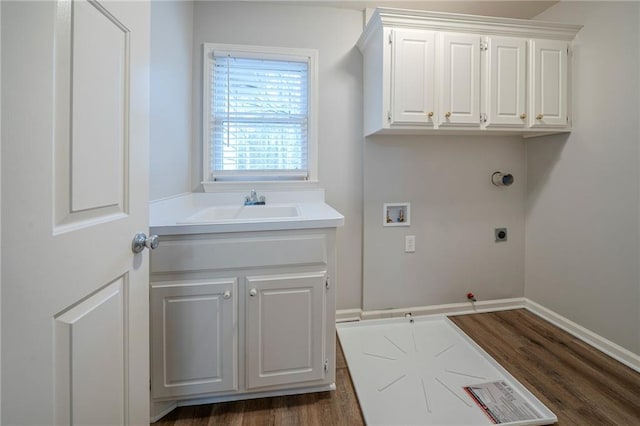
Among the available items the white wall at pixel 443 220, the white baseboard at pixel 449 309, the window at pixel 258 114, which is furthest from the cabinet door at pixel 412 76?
the white baseboard at pixel 449 309

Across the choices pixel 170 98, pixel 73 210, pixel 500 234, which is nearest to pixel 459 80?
pixel 500 234

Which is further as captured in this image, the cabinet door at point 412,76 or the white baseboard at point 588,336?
the cabinet door at point 412,76

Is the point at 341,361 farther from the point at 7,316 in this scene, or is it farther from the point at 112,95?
the point at 112,95

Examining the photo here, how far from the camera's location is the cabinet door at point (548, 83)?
193cm

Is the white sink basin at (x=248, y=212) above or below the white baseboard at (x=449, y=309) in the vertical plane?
above

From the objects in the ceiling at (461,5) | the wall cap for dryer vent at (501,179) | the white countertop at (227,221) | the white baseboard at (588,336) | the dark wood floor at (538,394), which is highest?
the ceiling at (461,5)

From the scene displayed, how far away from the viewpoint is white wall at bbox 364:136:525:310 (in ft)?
7.15

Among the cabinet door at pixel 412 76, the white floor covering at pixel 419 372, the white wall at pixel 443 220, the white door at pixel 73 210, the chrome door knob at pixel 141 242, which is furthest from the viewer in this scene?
the white wall at pixel 443 220

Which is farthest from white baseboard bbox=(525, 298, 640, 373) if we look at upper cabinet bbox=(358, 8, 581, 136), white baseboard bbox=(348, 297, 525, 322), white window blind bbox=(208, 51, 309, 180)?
white window blind bbox=(208, 51, 309, 180)

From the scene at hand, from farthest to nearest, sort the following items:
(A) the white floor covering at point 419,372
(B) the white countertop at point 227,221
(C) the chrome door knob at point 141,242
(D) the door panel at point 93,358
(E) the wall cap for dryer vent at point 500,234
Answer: (E) the wall cap for dryer vent at point 500,234 → (A) the white floor covering at point 419,372 → (B) the white countertop at point 227,221 → (C) the chrome door knob at point 141,242 → (D) the door panel at point 93,358

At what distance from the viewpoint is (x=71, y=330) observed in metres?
0.61

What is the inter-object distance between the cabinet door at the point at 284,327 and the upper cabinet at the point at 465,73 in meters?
1.15

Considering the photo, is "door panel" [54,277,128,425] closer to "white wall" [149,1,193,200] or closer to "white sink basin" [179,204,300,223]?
"white wall" [149,1,193,200]

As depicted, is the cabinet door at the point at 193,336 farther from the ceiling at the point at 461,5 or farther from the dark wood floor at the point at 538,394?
the ceiling at the point at 461,5
